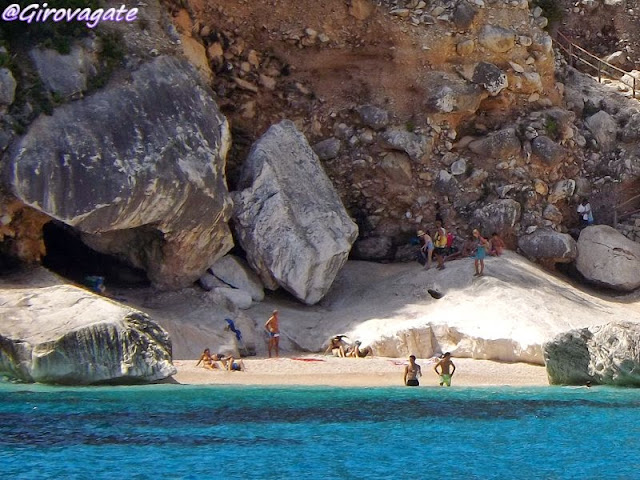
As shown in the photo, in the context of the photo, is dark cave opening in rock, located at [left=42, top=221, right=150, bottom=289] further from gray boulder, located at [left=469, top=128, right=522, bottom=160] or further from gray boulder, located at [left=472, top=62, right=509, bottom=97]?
gray boulder, located at [left=472, top=62, right=509, bottom=97]

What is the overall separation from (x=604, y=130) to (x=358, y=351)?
10018 millimetres

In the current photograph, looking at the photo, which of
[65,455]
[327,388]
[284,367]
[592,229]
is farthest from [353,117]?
[65,455]

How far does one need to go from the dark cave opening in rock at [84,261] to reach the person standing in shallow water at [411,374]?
6.56 m

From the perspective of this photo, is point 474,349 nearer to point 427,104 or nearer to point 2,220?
point 427,104

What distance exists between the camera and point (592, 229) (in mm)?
25172

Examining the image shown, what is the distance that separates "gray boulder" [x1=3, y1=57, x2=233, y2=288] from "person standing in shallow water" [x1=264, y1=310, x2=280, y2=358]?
7.14 ft

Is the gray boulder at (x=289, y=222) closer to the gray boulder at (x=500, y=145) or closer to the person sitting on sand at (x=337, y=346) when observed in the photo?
the person sitting on sand at (x=337, y=346)

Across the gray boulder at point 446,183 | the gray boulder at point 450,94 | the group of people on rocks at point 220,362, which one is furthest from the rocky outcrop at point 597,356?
the gray boulder at point 450,94

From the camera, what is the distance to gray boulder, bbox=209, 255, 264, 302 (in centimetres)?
2217

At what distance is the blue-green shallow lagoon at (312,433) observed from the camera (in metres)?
11.5

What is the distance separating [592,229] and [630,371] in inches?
332

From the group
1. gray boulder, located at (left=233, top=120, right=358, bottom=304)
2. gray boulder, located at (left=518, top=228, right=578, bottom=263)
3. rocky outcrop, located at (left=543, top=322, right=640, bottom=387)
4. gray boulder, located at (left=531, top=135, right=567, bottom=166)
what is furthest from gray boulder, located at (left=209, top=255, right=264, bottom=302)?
gray boulder, located at (left=531, top=135, right=567, bottom=166)

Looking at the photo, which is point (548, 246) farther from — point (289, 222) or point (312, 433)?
point (312, 433)

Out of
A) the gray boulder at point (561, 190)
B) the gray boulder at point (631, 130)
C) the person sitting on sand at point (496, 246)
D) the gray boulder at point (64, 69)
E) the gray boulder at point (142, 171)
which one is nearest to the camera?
the gray boulder at point (142, 171)
